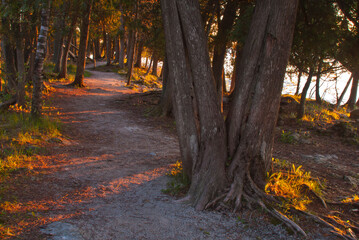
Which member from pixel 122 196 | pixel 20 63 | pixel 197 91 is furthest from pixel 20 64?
pixel 197 91

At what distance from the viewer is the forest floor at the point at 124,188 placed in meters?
3.50

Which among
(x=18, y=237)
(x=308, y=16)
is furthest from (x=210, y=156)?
(x=308, y=16)

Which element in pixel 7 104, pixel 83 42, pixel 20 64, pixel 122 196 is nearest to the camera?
pixel 122 196

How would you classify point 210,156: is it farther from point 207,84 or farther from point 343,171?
point 343,171

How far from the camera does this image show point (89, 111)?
11203 millimetres

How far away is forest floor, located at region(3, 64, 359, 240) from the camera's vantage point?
3496 mm

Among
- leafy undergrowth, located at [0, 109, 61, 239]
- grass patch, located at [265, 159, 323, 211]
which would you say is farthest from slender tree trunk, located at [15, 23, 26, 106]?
grass patch, located at [265, 159, 323, 211]

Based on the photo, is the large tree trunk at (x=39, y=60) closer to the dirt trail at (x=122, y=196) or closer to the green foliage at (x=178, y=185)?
the dirt trail at (x=122, y=196)

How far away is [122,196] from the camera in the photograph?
4.62m

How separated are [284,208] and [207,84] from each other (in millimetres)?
2217

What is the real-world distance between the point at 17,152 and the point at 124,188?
2.45 meters

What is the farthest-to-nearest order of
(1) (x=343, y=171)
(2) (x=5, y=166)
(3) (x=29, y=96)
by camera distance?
1. (3) (x=29, y=96)
2. (1) (x=343, y=171)
3. (2) (x=5, y=166)

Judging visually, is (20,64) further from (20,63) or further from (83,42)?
(83,42)

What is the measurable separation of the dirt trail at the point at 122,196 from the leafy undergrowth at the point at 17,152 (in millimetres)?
396
